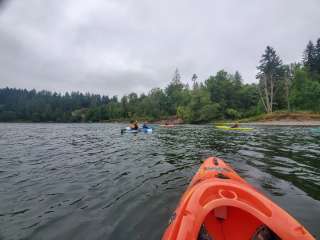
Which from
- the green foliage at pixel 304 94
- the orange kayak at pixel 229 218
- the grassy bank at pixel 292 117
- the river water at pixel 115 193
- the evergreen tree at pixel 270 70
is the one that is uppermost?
the evergreen tree at pixel 270 70

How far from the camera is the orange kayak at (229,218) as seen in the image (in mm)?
2451

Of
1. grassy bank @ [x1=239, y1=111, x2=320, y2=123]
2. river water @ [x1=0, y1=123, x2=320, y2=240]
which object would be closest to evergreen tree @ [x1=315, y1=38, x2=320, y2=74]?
grassy bank @ [x1=239, y1=111, x2=320, y2=123]

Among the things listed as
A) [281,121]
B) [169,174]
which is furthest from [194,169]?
[281,121]

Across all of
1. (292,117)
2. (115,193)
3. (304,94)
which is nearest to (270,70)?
(304,94)

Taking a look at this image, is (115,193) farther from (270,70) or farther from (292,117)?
(270,70)

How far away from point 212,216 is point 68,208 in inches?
133

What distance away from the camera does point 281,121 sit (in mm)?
43969

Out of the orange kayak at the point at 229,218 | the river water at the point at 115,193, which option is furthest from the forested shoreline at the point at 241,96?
the orange kayak at the point at 229,218

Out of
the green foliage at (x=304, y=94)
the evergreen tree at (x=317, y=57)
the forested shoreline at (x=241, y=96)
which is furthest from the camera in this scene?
the evergreen tree at (x=317, y=57)

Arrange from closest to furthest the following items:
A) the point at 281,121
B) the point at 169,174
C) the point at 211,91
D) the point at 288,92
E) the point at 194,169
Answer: the point at 169,174 < the point at 194,169 < the point at 281,121 < the point at 288,92 < the point at 211,91

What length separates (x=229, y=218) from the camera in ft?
11.2

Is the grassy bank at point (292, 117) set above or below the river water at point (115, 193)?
above

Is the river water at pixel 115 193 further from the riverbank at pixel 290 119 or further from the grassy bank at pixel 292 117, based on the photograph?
the grassy bank at pixel 292 117

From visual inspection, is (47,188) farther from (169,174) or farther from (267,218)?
(267,218)
